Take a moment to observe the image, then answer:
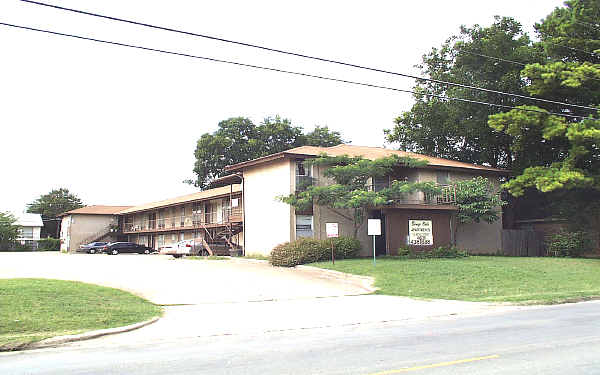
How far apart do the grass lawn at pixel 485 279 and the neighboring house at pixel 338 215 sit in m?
4.77

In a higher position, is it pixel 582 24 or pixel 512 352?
pixel 582 24

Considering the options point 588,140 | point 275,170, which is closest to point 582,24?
point 588,140

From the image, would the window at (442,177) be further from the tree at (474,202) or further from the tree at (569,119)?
the tree at (569,119)

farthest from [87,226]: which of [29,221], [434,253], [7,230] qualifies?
[434,253]

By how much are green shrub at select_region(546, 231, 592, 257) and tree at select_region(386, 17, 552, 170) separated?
21.1 feet

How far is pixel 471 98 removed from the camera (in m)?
36.1

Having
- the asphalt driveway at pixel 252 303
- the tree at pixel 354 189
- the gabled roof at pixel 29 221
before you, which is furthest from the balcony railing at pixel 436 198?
the gabled roof at pixel 29 221

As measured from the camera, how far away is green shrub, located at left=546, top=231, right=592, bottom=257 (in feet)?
100

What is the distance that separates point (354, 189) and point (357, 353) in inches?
795

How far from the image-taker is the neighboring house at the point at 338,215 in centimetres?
2919

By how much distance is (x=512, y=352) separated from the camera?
7820 mm

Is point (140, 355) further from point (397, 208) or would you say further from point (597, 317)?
point (397, 208)

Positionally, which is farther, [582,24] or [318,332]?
[582,24]

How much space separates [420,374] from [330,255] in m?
20.2
